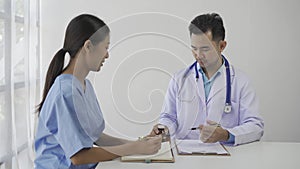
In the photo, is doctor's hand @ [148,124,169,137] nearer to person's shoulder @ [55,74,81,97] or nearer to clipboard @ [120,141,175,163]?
clipboard @ [120,141,175,163]

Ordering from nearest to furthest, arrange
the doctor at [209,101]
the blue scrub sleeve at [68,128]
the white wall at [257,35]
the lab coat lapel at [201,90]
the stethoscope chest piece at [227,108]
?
the blue scrub sleeve at [68,128] < the doctor at [209,101] < the lab coat lapel at [201,90] < the stethoscope chest piece at [227,108] < the white wall at [257,35]

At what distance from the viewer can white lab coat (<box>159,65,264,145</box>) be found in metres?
1.72

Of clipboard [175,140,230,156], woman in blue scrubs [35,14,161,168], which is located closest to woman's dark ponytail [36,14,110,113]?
woman in blue scrubs [35,14,161,168]

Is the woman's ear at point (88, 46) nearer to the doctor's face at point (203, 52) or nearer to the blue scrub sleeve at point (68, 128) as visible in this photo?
the blue scrub sleeve at point (68, 128)

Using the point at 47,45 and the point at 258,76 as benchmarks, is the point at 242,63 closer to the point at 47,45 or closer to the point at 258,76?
the point at 258,76

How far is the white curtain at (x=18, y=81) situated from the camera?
6.41 feet

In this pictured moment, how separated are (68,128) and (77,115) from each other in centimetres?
5

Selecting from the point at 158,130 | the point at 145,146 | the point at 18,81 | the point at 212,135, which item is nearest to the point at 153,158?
the point at 145,146

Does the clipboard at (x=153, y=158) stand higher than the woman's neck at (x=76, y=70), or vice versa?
the woman's neck at (x=76, y=70)

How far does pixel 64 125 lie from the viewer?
132 centimetres

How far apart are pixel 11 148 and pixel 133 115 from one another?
693mm

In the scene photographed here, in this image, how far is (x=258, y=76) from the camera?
9.19ft

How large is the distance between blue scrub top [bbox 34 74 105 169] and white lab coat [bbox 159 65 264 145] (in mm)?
426

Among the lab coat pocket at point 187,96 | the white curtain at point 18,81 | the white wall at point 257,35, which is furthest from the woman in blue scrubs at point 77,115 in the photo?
the white wall at point 257,35
